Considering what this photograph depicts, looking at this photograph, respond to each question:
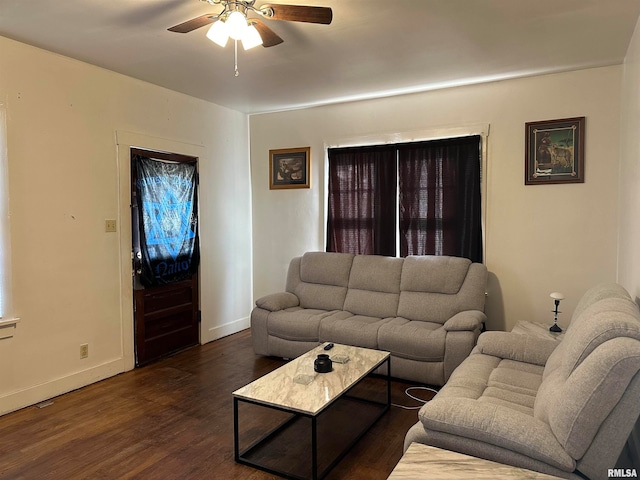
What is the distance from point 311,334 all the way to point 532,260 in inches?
83.0

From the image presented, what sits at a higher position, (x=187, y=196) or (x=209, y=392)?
(x=187, y=196)

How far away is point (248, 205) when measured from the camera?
5363 millimetres

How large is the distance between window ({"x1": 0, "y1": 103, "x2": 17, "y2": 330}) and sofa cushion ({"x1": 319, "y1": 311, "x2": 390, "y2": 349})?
2353 millimetres

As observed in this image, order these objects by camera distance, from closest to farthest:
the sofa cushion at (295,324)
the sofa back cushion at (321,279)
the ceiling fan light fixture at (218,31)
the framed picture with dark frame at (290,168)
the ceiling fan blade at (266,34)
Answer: the ceiling fan light fixture at (218,31) < the ceiling fan blade at (266,34) < the sofa cushion at (295,324) < the sofa back cushion at (321,279) < the framed picture with dark frame at (290,168)

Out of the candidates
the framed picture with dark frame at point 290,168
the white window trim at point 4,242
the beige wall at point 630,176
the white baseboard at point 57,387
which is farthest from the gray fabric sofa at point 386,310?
the white window trim at point 4,242

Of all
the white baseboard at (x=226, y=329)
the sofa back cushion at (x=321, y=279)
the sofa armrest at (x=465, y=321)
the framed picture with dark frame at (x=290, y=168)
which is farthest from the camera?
the framed picture with dark frame at (x=290, y=168)

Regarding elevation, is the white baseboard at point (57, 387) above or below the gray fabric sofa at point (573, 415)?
below

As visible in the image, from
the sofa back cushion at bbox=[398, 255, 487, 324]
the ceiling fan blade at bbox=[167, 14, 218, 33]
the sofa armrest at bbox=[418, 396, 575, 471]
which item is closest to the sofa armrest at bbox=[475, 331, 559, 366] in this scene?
the sofa back cushion at bbox=[398, 255, 487, 324]

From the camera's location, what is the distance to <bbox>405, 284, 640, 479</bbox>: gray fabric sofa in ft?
5.05

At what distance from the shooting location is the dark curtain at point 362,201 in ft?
14.8

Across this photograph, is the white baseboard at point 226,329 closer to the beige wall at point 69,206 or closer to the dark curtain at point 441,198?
the beige wall at point 69,206

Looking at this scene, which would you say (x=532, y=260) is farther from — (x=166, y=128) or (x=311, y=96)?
(x=166, y=128)

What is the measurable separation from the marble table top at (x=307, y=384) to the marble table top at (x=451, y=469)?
2.20 feet

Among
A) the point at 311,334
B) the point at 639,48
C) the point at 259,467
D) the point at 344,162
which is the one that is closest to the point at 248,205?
the point at 344,162
